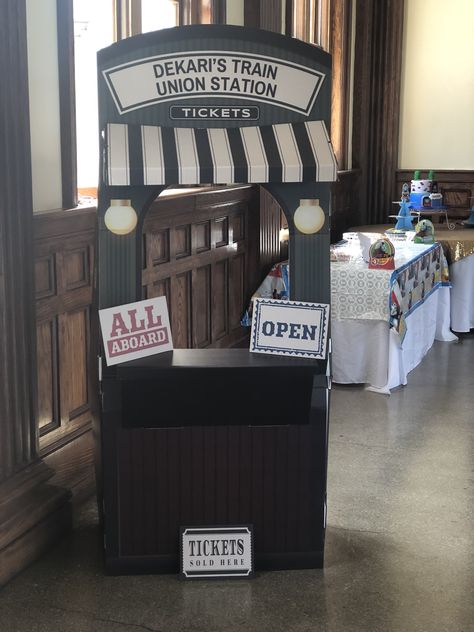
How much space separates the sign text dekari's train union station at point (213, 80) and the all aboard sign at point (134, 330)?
2.32 ft

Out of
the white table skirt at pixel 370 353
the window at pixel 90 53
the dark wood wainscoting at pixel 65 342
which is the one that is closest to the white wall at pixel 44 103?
the dark wood wainscoting at pixel 65 342

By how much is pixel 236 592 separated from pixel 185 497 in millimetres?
383

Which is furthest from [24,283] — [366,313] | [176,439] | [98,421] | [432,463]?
[366,313]

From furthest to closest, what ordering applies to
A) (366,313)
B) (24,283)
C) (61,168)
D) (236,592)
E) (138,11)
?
(366,313)
(138,11)
(61,168)
(24,283)
(236,592)

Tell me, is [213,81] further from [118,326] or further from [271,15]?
[271,15]

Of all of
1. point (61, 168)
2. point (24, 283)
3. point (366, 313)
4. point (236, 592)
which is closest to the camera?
point (236, 592)

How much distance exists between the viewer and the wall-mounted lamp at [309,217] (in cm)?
322

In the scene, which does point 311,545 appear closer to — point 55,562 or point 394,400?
point 55,562

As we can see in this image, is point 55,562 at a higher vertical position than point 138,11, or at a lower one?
lower

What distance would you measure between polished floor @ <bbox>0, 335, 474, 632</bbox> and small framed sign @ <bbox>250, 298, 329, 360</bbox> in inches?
33.1

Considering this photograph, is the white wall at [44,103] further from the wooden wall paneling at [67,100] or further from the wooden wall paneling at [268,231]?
the wooden wall paneling at [268,231]

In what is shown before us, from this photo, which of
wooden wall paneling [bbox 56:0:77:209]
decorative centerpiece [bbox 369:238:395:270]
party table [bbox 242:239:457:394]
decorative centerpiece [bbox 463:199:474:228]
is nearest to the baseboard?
wooden wall paneling [bbox 56:0:77:209]

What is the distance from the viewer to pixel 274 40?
3184 mm

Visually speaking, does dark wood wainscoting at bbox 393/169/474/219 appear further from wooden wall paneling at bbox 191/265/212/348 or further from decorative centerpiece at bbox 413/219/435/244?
wooden wall paneling at bbox 191/265/212/348
